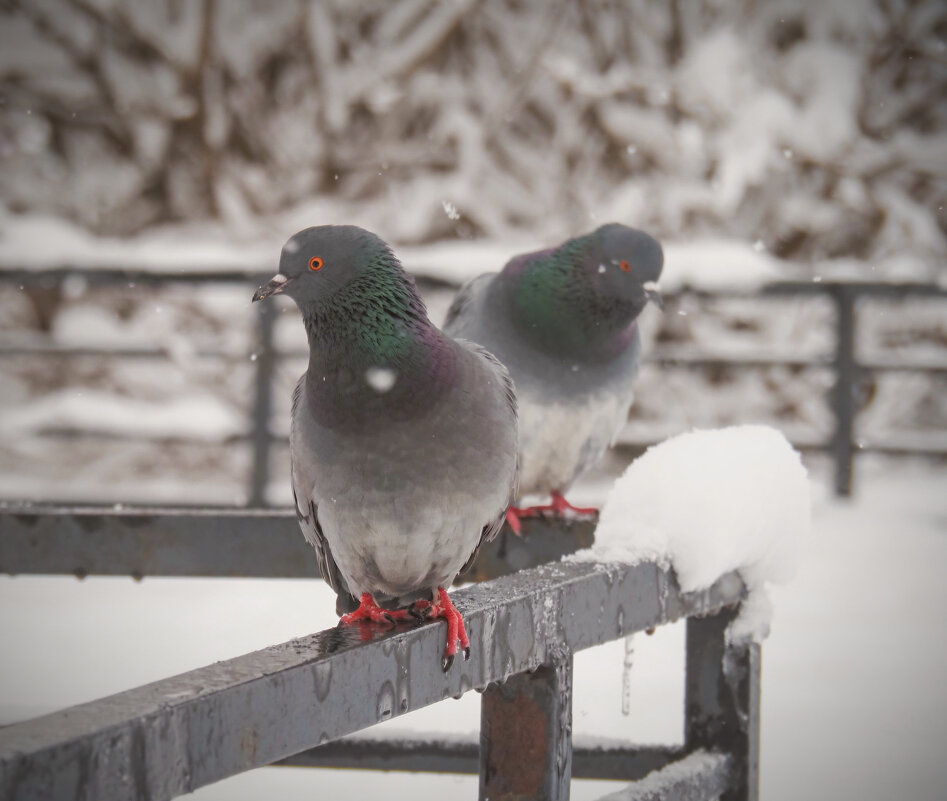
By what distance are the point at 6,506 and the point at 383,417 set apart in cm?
103

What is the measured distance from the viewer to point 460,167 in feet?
24.6

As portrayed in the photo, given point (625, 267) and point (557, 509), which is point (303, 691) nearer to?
point (625, 267)

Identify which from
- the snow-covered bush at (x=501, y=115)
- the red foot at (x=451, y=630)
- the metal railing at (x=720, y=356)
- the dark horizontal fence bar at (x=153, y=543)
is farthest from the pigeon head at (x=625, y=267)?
the snow-covered bush at (x=501, y=115)

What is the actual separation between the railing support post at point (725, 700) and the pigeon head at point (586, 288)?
0.74 meters

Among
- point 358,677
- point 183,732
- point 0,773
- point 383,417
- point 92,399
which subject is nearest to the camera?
point 0,773

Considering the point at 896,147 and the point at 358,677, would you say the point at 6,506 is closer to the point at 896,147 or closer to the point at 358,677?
the point at 358,677

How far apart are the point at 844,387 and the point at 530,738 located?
14.1ft

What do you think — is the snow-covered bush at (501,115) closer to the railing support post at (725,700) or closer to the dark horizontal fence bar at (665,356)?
the dark horizontal fence bar at (665,356)

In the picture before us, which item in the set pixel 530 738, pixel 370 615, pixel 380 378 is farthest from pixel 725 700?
pixel 380 378

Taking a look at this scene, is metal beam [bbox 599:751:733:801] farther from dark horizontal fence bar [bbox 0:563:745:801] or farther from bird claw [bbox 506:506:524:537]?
bird claw [bbox 506:506:524:537]

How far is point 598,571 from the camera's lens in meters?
1.36

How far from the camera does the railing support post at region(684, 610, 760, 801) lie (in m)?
1.71

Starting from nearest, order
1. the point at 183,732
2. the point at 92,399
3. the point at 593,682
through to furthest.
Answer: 1. the point at 183,732
2. the point at 593,682
3. the point at 92,399

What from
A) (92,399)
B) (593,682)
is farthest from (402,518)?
(92,399)
